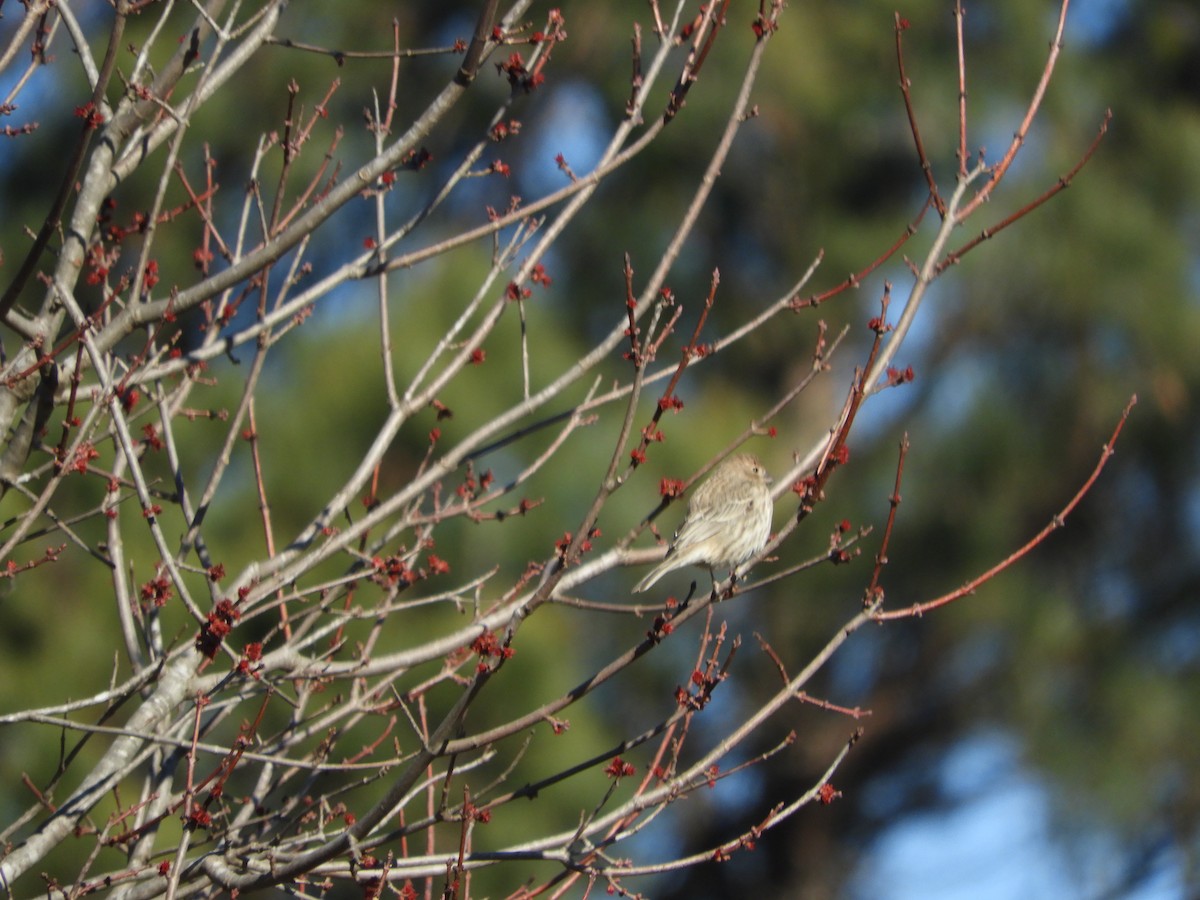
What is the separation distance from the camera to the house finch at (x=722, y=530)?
451cm

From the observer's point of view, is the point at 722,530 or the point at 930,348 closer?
the point at 722,530

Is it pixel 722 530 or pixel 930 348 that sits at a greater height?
pixel 930 348

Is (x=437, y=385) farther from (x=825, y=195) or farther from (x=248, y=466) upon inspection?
(x=825, y=195)

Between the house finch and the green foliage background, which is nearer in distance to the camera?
the house finch

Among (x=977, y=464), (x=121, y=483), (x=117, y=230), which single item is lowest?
(x=121, y=483)

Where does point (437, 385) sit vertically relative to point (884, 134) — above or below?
below

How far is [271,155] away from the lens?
8.75m

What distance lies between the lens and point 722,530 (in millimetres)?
4695

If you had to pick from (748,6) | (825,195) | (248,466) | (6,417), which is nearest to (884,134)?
(825,195)

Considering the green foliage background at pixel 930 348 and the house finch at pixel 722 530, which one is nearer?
the house finch at pixel 722 530

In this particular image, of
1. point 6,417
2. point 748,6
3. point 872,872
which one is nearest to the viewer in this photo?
point 6,417

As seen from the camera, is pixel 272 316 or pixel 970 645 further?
pixel 970 645

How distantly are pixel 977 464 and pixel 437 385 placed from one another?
6.43 meters

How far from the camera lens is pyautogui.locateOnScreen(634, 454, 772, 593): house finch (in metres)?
4.51
